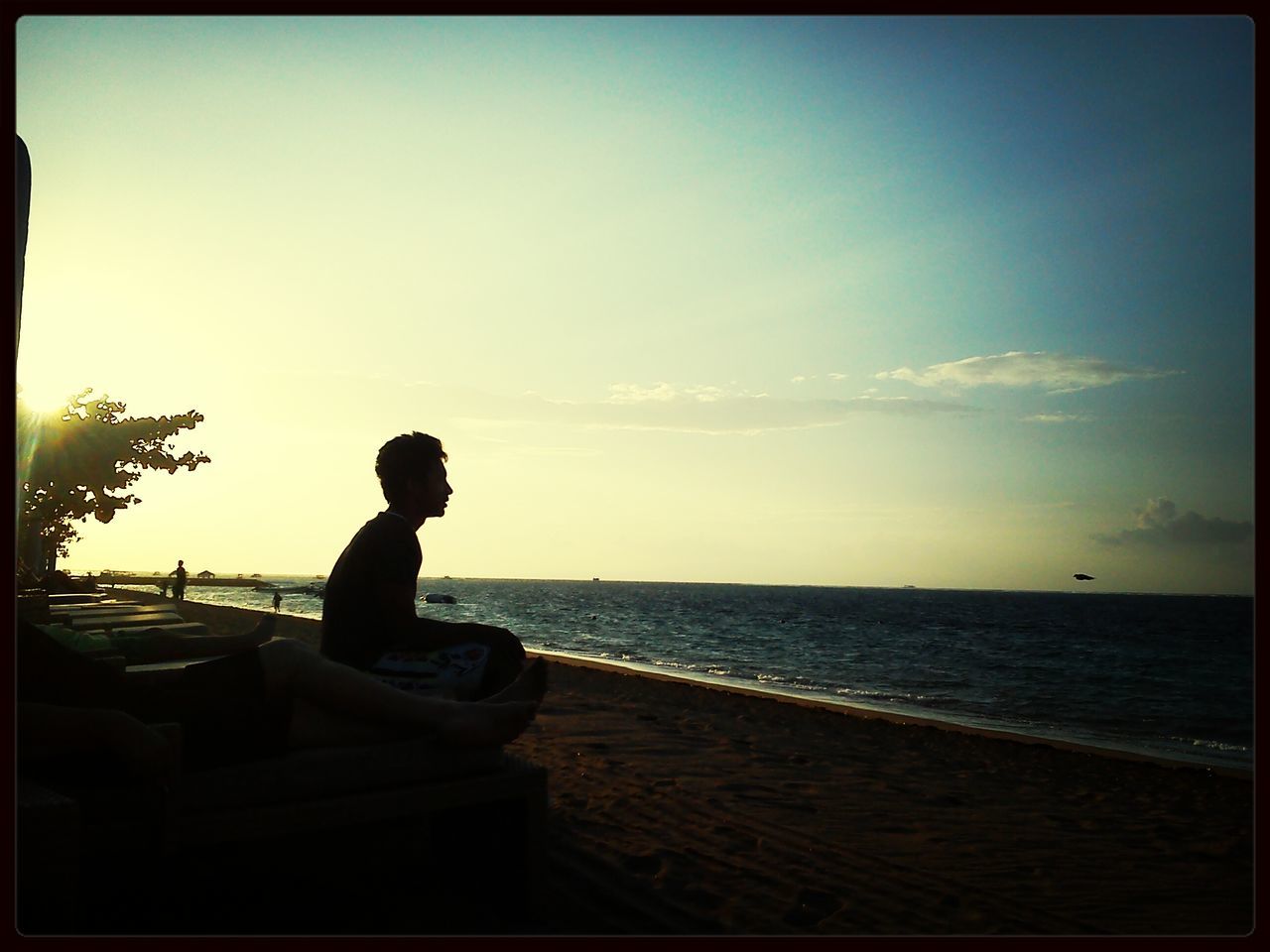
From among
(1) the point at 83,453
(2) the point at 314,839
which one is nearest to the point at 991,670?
(1) the point at 83,453

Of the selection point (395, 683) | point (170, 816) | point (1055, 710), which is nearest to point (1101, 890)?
point (395, 683)

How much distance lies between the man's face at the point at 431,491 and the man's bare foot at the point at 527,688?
2.36ft

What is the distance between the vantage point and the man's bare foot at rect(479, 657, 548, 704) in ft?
8.95

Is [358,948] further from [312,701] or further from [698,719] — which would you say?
[698,719]

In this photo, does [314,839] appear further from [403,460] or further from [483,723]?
[403,460]

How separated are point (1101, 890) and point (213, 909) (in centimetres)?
392

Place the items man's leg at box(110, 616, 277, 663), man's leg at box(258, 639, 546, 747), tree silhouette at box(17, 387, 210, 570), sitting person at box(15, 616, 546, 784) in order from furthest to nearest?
1. tree silhouette at box(17, 387, 210, 570)
2. man's leg at box(110, 616, 277, 663)
3. man's leg at box(258, 639, 546, 747)
4. sitting person at box(15, 616, 546, 784)

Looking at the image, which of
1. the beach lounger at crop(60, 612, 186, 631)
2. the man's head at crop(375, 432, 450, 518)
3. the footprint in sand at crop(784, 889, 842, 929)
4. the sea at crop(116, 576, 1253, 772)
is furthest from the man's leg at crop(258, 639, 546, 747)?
the sea at crop(116, 576, 1253, 772)

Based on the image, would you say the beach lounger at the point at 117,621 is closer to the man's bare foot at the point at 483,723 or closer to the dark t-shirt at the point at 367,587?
the dark t-shirt at the point at 367,587

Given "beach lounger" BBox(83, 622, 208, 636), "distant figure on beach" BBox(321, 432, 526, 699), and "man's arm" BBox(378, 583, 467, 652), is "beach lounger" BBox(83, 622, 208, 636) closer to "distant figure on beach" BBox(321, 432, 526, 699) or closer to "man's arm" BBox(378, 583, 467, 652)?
"distant figure on beach" BBox(321, 432, 526, 699)

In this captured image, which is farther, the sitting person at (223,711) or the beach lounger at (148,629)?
the beach lounger at (148,629)

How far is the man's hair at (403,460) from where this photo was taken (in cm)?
307

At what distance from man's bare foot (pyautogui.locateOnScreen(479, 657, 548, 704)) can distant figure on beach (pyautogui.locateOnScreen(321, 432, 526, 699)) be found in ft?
0.42

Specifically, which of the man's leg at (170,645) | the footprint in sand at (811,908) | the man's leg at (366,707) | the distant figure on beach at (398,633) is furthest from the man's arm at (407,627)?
the man's leg at (170,645)
